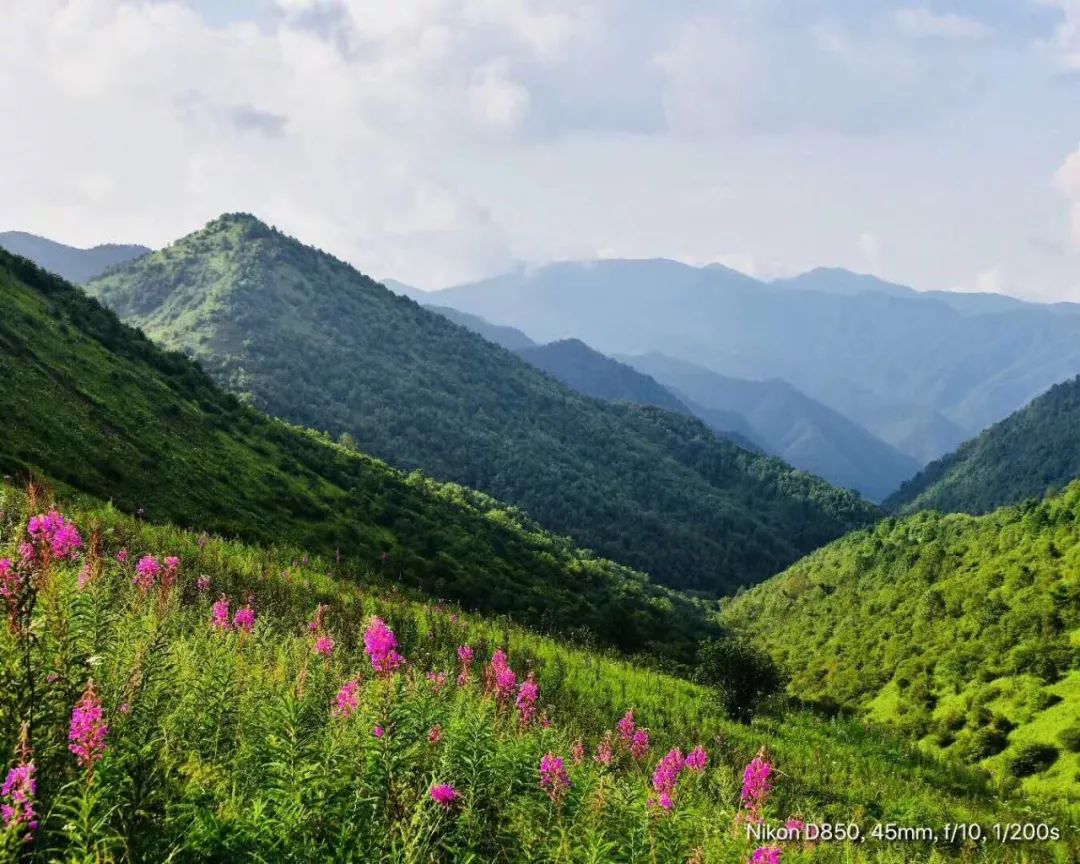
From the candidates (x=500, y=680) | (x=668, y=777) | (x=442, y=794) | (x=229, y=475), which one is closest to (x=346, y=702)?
(x=442, y=794)

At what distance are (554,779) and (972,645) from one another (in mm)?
45544

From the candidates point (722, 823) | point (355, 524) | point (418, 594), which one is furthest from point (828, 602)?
point (722, 823)

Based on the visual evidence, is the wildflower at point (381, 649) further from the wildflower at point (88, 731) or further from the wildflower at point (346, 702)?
the wildflower at point (88, 731)

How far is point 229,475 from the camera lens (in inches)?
2045

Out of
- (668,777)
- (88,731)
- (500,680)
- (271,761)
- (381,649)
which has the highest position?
(88,731)

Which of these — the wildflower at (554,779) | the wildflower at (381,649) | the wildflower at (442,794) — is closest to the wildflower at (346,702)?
the wildflower at (381,649)

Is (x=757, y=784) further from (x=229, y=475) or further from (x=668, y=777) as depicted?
(x=229, y=475)

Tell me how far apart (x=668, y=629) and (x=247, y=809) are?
240 feet

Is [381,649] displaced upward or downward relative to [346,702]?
upward

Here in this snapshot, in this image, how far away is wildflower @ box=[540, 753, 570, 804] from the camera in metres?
5.72

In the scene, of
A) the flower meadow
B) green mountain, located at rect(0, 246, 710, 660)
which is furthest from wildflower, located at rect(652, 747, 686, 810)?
green mountain, located at rect(0, 246, 710, 660)

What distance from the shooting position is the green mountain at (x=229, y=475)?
39.4 metres

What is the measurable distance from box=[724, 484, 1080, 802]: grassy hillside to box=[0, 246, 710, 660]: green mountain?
47.3 feet

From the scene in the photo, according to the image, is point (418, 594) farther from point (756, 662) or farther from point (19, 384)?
point (19, 384)
